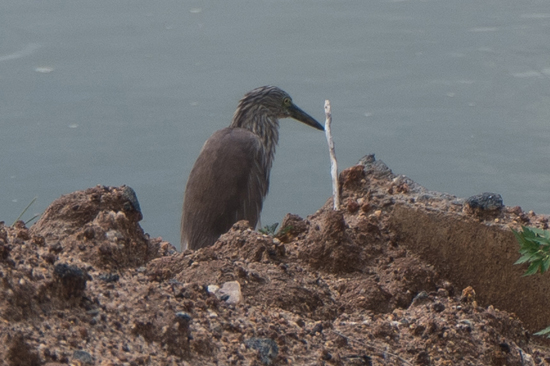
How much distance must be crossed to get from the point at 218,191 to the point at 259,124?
4.78 feet

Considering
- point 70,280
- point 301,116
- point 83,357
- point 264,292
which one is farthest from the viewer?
point 301,116

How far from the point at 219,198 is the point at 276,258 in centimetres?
230

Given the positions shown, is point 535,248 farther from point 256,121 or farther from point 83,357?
point 256,121

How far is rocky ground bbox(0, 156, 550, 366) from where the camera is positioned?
1610mm

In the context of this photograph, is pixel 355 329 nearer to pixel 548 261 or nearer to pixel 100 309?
pixel 548 261

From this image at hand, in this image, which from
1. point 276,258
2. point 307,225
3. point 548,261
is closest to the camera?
point 548,261

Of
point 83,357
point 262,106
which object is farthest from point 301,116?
point 83,357

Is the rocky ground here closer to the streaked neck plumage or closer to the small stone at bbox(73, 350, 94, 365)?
the small stone at bbox(73, 350, 94, 365)

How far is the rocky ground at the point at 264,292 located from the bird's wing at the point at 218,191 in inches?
69.3

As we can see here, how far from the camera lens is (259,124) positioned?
612 cm

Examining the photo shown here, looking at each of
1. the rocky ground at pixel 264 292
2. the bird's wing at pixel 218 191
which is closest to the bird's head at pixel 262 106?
the bird's wing at pixel 218 191

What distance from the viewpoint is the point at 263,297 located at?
7.00 ft

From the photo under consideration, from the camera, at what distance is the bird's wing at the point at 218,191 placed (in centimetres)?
474

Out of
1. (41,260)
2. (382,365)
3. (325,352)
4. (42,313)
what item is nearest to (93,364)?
(42,313)
